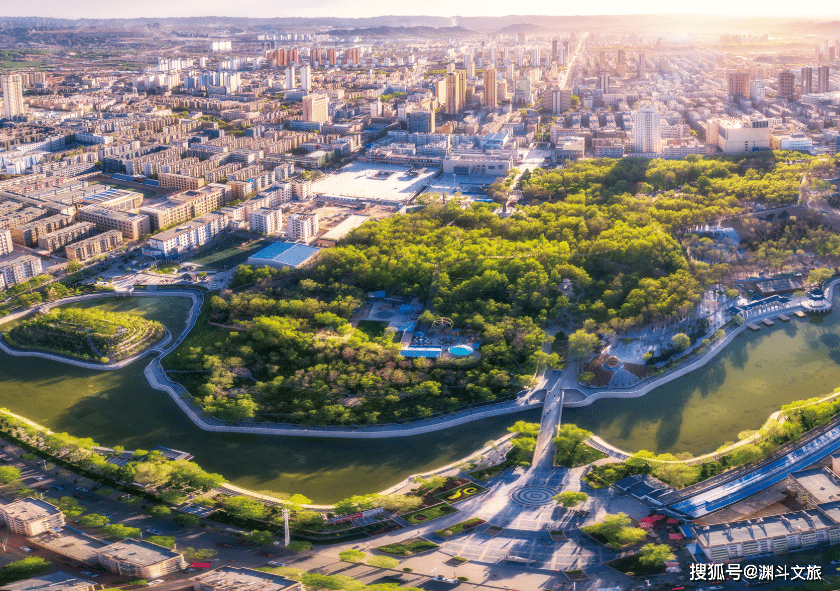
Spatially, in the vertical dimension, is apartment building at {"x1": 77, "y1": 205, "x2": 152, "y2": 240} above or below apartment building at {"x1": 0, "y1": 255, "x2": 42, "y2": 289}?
above

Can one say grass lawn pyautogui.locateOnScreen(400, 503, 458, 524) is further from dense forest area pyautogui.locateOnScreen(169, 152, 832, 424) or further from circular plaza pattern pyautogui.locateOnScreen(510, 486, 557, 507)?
dense forest area pyautogui.locateOnScreen(169, 152, 832, 424)

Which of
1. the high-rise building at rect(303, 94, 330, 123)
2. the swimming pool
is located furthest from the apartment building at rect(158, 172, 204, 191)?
the swimming pool

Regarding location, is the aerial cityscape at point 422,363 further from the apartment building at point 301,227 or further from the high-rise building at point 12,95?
the high-rise building at point 12,95

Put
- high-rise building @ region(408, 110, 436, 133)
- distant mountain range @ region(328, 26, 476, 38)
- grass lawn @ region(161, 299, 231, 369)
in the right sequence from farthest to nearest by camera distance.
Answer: distant mountain range @ region(328, 26, 476, 38) < high-rise building @ region(408, 110, 436, 133) < grass lawn @ region(161, 299, 231, 369)

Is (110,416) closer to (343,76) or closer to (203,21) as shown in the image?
(343,76)

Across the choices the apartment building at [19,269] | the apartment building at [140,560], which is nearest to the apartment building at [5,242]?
the apartment building at [19,269]
